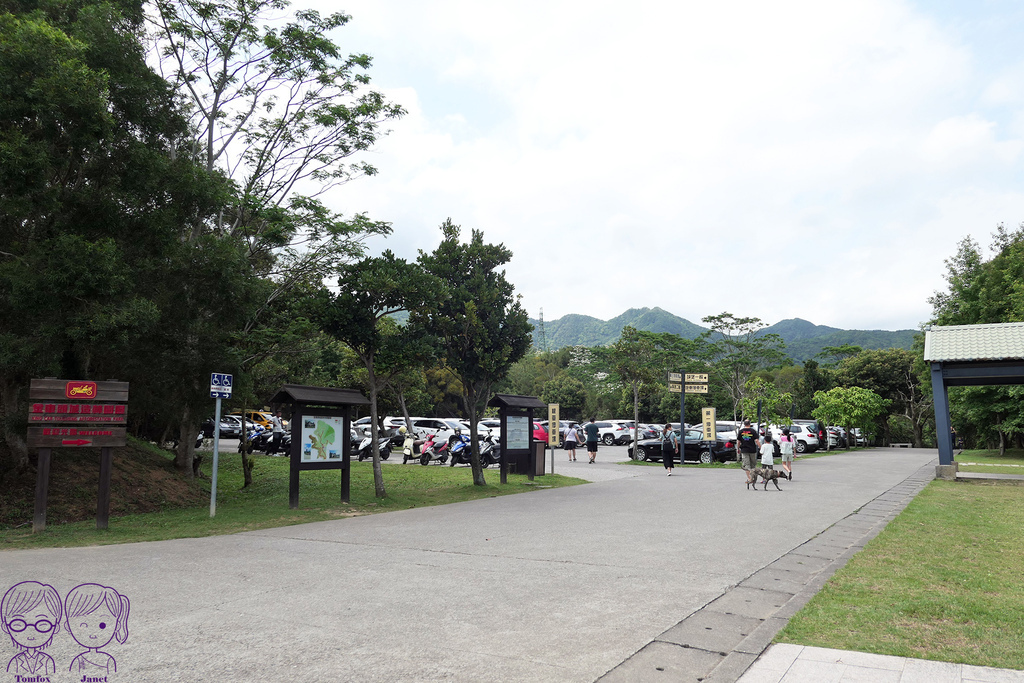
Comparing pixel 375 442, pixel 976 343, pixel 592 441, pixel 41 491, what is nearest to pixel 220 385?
pixel 41 491

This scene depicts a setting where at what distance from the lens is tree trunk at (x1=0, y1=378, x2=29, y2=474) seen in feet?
41.8

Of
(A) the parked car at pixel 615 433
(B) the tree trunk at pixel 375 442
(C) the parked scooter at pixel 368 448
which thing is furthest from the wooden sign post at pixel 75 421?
(A) the parked car at pixel 615 433

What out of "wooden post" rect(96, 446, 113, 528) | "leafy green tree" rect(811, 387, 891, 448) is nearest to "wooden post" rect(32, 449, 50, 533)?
"wooden post" rect(96, 446, 113, 528)

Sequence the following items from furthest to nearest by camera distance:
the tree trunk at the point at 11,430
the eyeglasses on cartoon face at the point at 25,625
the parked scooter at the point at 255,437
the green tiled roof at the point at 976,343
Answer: the parked scooter at the point at 255,437 < the green tiled roof at the point at 976,343 < the tree trunk at the point at 11,430 < the eyeglasses on cartoon face at the point at 25,625

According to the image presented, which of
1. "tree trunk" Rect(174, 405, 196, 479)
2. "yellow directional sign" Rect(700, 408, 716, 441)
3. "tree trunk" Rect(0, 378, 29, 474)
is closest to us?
"tree trunk" Rect(0, 378, 29, 474)

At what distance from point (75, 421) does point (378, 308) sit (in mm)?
5905

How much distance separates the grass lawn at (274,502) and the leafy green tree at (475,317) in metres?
1.93

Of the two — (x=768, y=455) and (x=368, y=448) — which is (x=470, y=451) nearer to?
(x=368, y=448)

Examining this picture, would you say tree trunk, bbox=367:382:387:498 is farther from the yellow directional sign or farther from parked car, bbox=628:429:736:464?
the yellow directional sign

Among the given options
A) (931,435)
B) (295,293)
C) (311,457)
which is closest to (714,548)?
(311,457)

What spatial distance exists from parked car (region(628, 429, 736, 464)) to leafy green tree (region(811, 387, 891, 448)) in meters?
14.8

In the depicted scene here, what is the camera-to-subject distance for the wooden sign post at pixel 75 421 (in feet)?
34.5

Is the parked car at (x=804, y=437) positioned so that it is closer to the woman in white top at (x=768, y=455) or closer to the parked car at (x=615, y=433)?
the parked car at (x=615, y=433)

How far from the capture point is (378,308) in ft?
47.0
